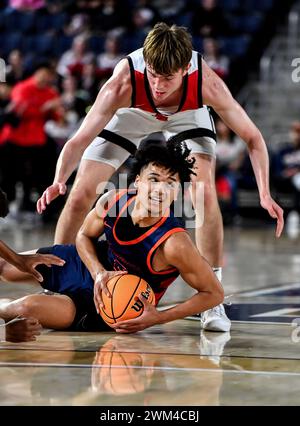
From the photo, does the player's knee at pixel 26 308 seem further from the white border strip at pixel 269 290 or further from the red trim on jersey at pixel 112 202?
the white border strip at pixel 269 290

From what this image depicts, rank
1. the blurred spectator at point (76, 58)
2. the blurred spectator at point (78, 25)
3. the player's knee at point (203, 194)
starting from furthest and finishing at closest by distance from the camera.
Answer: the blurred spectator at point (78, 25) → the blurred spectator at point (76, 58) → the player's knee at point (203, 194)

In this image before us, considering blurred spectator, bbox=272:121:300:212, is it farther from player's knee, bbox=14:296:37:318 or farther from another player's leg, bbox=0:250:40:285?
player's knee, bbox=14:296:37:318

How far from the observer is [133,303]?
434 cm

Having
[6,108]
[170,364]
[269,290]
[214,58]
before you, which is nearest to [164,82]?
[170,364]

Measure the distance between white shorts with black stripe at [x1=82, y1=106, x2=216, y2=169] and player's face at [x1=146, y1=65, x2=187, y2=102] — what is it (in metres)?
0.47

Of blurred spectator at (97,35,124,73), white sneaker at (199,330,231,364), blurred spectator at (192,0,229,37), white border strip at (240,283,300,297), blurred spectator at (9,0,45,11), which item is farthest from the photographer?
blurred spectator at (9,0,45,11)

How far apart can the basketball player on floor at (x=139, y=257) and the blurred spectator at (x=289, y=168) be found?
8031 mm

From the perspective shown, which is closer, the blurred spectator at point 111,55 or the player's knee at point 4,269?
the player's knee at point 4,269

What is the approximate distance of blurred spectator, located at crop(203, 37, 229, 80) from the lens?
12781 mm

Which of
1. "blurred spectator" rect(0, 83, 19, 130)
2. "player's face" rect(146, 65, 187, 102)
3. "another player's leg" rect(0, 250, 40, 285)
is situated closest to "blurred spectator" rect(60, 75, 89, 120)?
"blurred spectator" rect(0, 83, 19, 130)

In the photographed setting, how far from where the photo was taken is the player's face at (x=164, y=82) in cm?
→ 461

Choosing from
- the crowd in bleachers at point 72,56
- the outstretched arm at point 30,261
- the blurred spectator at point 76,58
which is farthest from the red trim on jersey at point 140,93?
the blurred spectator at point 76,58

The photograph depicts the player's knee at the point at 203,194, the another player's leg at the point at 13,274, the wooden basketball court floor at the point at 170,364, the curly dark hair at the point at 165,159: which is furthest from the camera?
the player's knee at the point at 203,194

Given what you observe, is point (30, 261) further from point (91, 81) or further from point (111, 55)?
point (111, 55)
